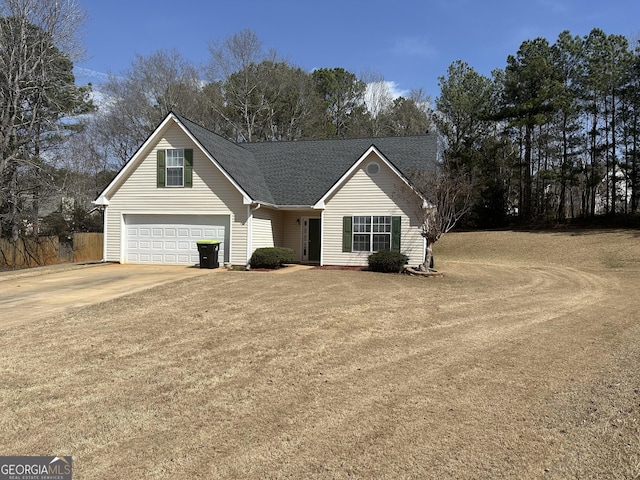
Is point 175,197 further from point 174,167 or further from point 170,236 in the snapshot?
point 170,236

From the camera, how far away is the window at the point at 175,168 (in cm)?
1822

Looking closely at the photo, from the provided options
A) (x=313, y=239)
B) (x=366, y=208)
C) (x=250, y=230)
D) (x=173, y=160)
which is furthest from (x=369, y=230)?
(x=173, y=160)

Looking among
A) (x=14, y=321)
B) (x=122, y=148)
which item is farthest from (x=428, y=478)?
(x=122, y=148)

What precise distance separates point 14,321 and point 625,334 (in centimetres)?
1086

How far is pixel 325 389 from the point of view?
16.2 feet

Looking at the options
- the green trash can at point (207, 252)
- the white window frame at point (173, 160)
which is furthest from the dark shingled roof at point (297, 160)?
the green trash can at point (207, 252)

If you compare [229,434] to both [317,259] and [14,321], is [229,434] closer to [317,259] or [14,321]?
[14,321]

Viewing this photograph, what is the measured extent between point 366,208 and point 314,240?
3365mm

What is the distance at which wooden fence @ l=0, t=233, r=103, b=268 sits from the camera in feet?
70.7

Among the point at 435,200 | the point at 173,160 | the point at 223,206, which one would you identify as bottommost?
the point at 223,206

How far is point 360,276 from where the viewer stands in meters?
15.0

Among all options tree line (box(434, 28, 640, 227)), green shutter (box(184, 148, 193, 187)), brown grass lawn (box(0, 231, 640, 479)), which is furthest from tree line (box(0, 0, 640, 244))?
brown grass lawn (box(0, 231, 640, 479))

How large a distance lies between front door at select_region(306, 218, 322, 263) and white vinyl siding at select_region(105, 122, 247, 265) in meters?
3.71

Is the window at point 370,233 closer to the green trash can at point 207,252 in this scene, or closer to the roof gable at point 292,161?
the roof gable at point 292,161
